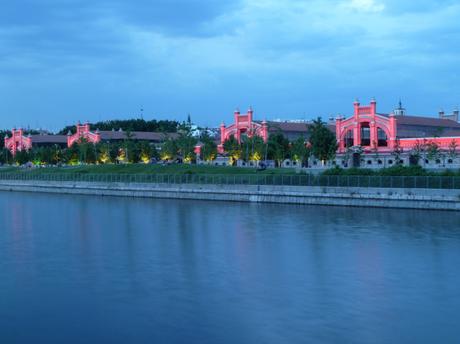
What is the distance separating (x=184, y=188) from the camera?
2082 inches

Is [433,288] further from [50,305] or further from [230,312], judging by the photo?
[50,305]

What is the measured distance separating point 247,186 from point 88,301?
31.1 m

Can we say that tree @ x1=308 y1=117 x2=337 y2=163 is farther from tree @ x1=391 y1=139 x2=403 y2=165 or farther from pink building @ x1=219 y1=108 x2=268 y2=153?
pink building @ x1=219 y1=108 x2=268 y2=153

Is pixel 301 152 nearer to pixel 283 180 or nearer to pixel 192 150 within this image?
pixel 192 150

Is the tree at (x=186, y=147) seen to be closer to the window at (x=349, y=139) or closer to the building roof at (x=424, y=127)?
the window at (x=349, y=139)

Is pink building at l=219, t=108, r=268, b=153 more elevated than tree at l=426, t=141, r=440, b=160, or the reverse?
pink building at l=219, t=108, r=268, b=153

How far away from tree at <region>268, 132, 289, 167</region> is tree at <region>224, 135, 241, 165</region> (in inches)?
136

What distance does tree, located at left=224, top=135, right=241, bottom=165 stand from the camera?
232 ft

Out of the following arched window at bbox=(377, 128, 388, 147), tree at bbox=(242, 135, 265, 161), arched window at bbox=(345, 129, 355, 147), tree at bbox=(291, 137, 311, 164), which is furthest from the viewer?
arched window at bbox=(345, 129, 355, 147)

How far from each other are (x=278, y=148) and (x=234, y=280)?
4737 cm

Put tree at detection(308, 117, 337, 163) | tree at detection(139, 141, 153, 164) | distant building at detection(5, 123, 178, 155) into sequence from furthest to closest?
distant building at detection(5, 123, 178, 155)
tree at detection(139, 141, 153, 164)
tree at detection(308, 117, 337, 163)

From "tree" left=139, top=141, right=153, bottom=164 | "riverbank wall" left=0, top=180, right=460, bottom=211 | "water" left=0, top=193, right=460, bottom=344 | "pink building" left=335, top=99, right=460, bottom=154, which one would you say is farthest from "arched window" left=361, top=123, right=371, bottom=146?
"water" left=0, top=193, right=460, bottom=344

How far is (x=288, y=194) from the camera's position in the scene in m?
45.9

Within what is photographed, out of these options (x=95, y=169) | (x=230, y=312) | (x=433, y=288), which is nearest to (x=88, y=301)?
(x=230, y=312)
